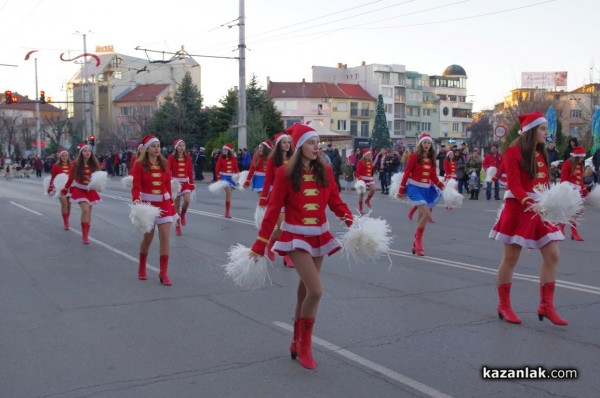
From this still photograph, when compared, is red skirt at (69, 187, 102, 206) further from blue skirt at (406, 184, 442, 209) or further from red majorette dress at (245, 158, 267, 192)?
blue skirt at (406, 184, 442, 209)

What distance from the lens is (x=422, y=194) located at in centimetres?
1123

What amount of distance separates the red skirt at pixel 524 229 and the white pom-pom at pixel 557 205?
0.63 ft

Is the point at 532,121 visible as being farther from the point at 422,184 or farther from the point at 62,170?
the point at 62,170

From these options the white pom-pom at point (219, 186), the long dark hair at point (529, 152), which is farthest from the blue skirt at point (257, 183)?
the long dark hair at point (529, 152)

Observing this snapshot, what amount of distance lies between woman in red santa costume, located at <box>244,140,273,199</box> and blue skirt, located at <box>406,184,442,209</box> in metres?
3.21

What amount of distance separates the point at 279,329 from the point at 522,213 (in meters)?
2.61

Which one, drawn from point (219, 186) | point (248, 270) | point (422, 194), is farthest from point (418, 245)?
point (219, 186)

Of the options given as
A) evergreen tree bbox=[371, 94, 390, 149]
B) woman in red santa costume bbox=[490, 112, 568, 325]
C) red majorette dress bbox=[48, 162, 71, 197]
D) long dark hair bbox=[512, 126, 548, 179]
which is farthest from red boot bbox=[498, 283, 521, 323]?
evergreen tree bbox=[371, 94, 390, 149]

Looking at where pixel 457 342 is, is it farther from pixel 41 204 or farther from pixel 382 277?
pixel 41 204

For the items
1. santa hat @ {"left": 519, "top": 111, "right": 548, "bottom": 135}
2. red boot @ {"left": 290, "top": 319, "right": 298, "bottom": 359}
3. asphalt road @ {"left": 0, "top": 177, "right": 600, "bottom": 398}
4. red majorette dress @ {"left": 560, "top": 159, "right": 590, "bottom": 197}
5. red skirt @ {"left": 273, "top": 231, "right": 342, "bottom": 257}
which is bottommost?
asphalt road @ {"left": 0, "top": 177, "right": 600, "bottom": 398}

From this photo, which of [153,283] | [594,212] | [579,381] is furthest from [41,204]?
[579,381]

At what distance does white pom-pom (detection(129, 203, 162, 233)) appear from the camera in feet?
27.9

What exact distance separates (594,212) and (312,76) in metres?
85.9

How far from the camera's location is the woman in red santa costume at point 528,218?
6.38 metres
